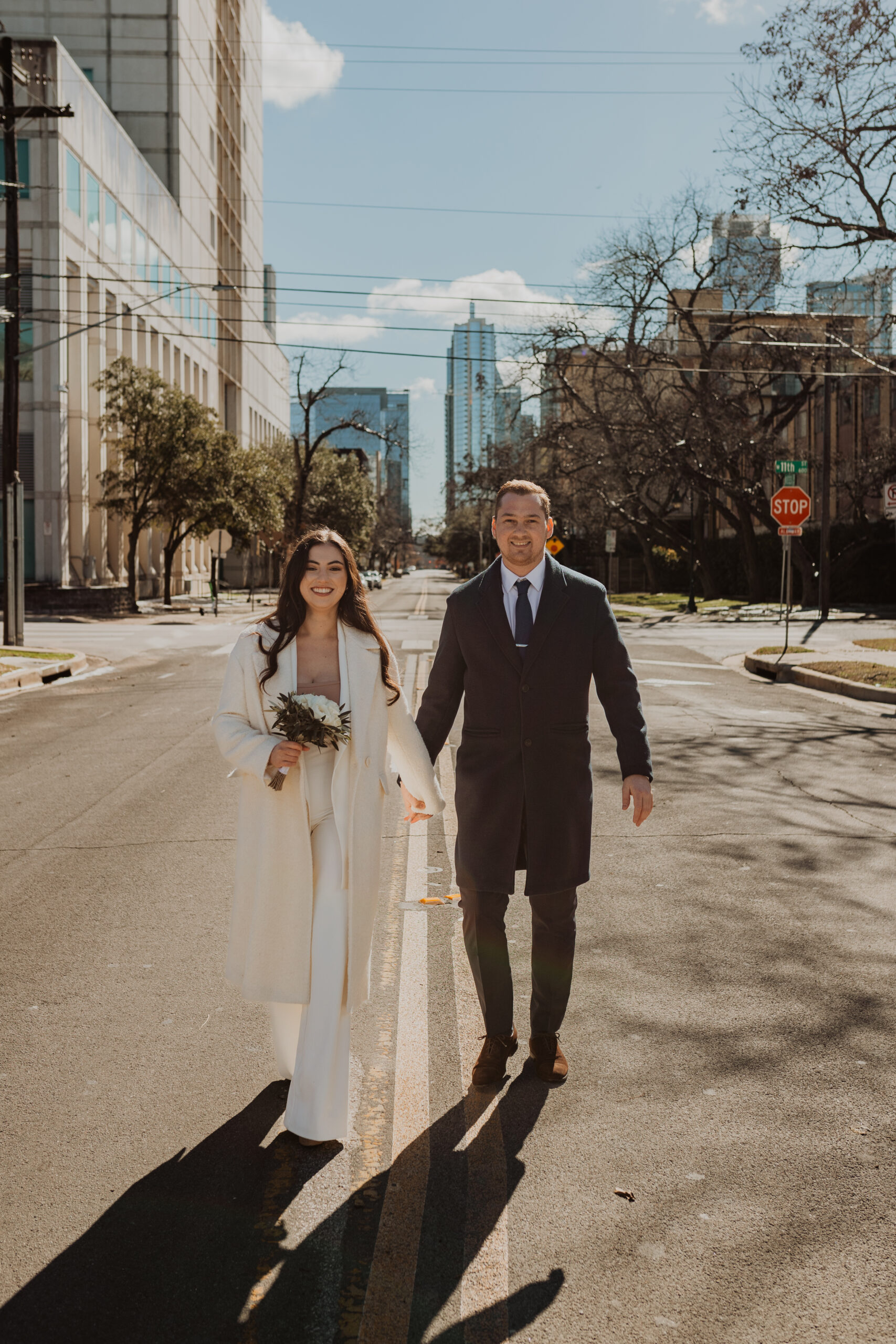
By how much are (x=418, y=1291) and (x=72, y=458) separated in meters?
39.4

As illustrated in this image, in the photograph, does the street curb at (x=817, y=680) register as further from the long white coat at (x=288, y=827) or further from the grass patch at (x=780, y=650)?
the long white coat at (x=288, y=827)

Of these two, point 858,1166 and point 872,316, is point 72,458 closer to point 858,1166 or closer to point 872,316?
point 872,316

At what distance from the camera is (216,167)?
68.4m

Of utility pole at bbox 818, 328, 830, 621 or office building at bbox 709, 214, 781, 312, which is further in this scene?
utility pole at bbox 818, 328, 830, 621

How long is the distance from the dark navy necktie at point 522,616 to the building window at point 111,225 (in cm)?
4286

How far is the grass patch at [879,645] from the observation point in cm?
2320

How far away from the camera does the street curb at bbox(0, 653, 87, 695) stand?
18531 millimetres

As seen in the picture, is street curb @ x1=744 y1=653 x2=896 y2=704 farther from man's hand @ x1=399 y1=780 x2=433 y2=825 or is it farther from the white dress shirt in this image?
man's hand @ x1=399 y1=780 x2=433 y2=825

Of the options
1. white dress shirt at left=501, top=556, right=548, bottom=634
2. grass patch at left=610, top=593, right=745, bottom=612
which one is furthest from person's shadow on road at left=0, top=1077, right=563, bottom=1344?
grass patch at left=610, top=593, right=745, bottom=612

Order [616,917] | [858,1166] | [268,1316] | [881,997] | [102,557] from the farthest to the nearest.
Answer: [102,557] < [616,917] < [881,997] < [858,1166] < [268,1316]

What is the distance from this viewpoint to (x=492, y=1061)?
420 cm

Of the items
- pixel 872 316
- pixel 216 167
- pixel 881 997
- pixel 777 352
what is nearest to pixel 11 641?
pixel 872 316

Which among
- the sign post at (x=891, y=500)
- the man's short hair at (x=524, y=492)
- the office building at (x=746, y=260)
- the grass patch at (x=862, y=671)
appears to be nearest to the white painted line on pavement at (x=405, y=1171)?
the man's short hair at (x=524, y=492)

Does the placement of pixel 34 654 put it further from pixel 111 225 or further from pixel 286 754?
pixel 111 225
